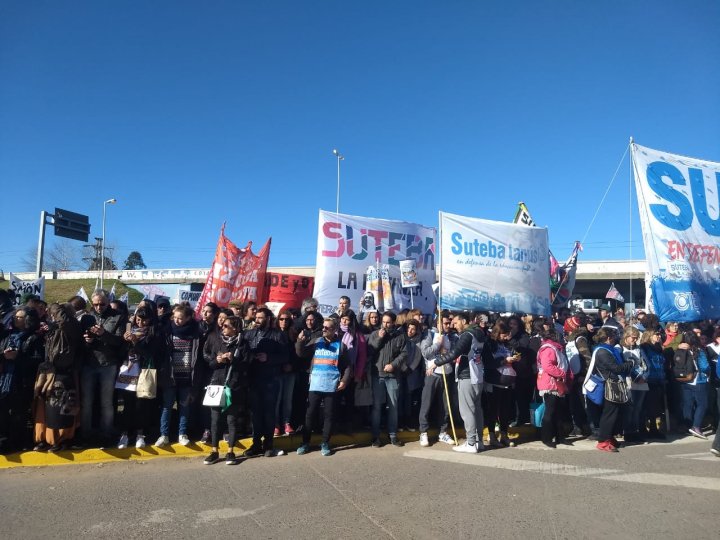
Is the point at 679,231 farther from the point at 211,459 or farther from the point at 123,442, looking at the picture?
the point at 123,442

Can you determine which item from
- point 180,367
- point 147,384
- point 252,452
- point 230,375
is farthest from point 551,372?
point 147,384

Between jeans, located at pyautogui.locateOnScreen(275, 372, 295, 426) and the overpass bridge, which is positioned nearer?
jeans, located at pyautogui.locateOnScreen(275, 372, 295, 426)

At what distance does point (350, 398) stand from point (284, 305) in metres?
3.85

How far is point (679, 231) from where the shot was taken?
9422mm

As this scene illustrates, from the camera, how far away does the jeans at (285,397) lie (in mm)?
6707

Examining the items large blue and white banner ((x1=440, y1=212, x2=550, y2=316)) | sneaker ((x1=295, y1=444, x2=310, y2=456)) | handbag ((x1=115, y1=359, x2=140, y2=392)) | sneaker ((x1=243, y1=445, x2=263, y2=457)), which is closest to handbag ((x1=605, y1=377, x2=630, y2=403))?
→ large blue and white banner ((x1=440, y1=212, x2=550, y2=316))

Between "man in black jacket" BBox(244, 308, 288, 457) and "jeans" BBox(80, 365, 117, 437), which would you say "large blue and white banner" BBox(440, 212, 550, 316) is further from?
"jeans" BBox(80, 365, 117, 437)

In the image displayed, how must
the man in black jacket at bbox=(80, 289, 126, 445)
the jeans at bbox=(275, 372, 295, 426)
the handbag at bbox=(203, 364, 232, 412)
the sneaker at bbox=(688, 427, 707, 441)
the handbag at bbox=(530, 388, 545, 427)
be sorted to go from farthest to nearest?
the sneaker at bbox=(688, 427, 707, 441) → the handbag at bbox=(530, 388, 545, 427) → the jeans at bbox=(275, 372, 295, 426) → the man in black jacket at bbox=(80, 289, 126, 445) → the handbag at bbox=(203, 364, 232, 412)

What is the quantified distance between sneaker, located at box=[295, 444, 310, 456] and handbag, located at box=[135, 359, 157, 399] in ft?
6.21

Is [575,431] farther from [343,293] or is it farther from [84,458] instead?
[84,458]

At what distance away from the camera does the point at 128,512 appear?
4.29 meters

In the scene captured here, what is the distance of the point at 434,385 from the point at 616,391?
7.99 feet

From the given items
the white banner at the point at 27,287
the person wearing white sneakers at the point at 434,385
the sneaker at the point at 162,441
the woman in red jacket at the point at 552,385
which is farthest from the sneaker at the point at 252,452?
the white banner at the point at 27,287

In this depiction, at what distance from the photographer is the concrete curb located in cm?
550
